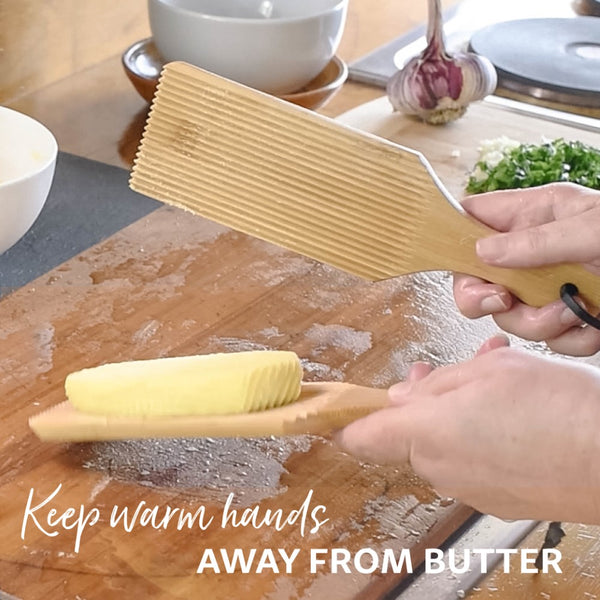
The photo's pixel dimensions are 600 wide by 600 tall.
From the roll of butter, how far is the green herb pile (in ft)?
1.53

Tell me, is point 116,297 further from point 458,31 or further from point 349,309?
point 458,31

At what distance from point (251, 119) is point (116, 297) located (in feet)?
0.84

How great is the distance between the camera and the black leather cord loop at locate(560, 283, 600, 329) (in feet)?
2.93

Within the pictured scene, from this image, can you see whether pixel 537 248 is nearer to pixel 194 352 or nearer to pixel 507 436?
pixel 507 436

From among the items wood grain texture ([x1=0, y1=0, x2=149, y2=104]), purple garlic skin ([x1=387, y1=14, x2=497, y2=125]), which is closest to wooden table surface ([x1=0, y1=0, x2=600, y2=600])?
wood grain texture ([x1=0, y1=0, x2=149, y2=104])

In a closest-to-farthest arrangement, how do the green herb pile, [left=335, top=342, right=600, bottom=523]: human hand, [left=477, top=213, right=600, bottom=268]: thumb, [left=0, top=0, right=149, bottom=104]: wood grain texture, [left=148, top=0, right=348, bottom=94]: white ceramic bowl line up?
[left=335, top=342, right=600, bottom=523]: human hand
[left=477, top=213, right=600, bottom=268]: thumb
the green herb pile
[left=148, top=0, right=348, bottom=94]: white ceramic bowl
[left=0, top=0, right=149, bottom=104]: wood grain texture

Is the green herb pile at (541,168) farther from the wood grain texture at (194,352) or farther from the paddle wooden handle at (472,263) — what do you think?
the paddle wooden handle at (472,263)

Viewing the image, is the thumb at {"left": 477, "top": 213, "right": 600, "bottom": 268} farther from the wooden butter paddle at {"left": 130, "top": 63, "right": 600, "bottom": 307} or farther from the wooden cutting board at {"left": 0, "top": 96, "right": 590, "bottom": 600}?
the wooden cutting board at {"left": 0, "top": 96, "right": 590, "bottom": 600}

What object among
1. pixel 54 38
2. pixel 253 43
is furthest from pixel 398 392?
pixel 54 38

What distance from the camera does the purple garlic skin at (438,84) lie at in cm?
141

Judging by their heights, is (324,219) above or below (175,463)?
above

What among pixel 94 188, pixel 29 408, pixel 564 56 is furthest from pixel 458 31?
pixel 29 408

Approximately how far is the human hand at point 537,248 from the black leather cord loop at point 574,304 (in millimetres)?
19

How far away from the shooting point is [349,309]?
1.08 meters
